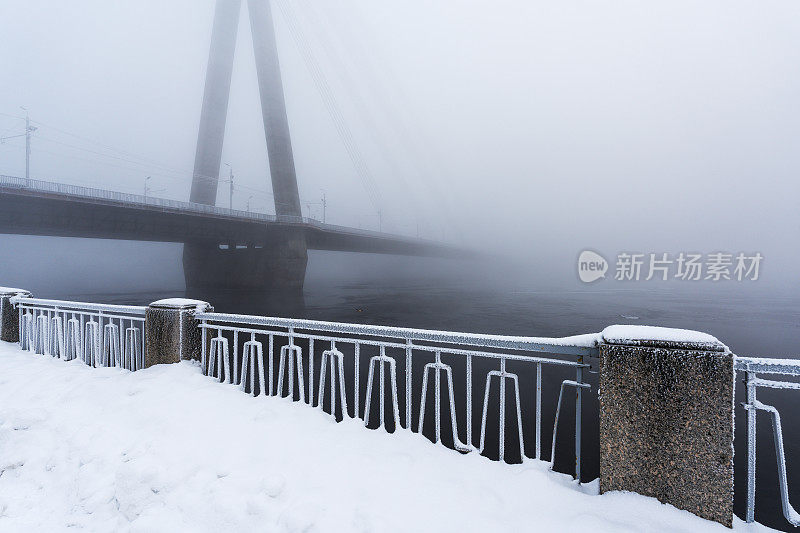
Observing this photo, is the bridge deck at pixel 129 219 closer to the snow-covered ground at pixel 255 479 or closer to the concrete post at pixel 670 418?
the snow-covered ground at pixel 255 479

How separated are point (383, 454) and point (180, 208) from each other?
3780 cm

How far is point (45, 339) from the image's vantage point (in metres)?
6.98

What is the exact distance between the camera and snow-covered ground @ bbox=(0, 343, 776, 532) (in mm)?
2508

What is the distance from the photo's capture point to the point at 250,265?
46.9m

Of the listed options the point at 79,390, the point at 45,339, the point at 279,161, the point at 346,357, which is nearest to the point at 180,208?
the point at 279,161

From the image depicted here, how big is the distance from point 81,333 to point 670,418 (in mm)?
7708

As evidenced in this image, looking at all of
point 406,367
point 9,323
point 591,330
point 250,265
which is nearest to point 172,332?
point 406,367

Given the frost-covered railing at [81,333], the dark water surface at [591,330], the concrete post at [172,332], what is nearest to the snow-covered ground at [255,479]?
the concrete post at [172,332]

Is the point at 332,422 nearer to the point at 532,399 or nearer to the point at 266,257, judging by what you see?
the point at 532,399

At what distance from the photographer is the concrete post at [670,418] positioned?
235 cm

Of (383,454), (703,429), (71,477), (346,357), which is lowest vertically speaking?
(346,357)

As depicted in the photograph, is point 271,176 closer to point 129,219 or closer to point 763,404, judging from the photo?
point 129,219

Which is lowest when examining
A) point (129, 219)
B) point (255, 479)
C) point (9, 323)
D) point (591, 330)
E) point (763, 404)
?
point (591, 330)

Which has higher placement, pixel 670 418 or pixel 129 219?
pixel 129 219
